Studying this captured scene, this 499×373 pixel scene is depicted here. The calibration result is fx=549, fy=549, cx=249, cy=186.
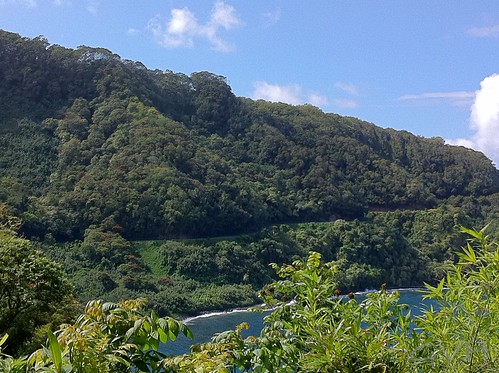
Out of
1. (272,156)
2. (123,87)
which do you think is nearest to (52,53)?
(123,87)

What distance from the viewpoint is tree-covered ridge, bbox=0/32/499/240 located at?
34.3m

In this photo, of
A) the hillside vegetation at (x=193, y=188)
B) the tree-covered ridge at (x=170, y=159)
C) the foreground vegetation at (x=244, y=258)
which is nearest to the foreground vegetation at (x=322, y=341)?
the foreground vegetation at (x=244, y=258)

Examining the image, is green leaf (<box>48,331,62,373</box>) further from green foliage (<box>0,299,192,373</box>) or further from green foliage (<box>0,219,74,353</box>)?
green foliage (<box>0,219,74,353</box>)

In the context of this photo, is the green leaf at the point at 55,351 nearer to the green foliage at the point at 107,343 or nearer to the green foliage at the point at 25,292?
the green foliage at the point at 107,343

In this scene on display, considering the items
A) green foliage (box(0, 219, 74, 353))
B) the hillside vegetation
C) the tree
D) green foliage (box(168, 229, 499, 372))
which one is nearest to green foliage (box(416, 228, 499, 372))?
green foliage (box(168, 229, 499, 372))

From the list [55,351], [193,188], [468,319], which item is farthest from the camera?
[193,188]

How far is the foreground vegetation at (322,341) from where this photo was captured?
5.98ft

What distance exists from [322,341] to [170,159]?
36580mm

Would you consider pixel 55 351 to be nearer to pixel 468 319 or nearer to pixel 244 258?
pixel 468 319

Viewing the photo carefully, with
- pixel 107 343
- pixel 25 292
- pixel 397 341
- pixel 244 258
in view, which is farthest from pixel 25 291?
pixel 244 258

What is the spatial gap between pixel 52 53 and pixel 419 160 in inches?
1585

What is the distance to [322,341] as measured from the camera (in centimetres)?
219

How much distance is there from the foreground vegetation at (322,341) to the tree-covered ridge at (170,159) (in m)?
29.6

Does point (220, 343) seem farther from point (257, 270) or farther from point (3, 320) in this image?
point (257, 270)
